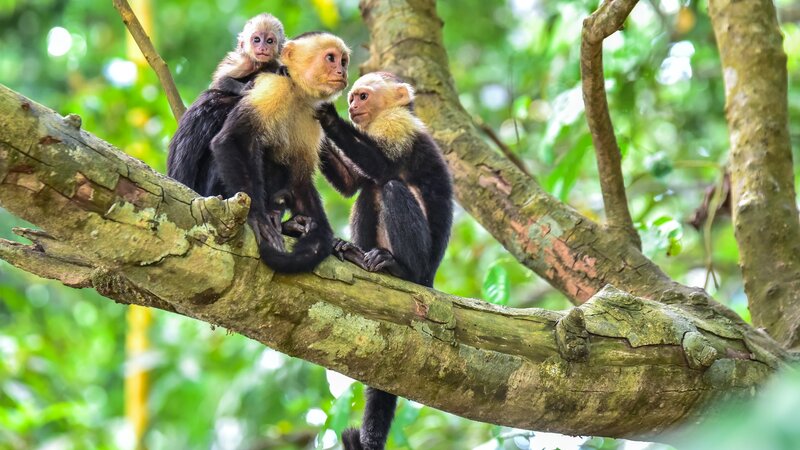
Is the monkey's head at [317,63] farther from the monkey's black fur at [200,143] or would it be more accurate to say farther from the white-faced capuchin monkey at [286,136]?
the monkey's black fur at [200,143]

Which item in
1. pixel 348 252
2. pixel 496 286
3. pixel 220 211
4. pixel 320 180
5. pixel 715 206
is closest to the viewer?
pixel 220 211

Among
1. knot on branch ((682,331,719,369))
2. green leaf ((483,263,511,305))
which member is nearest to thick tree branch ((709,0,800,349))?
knot on branch ((682,331,719,369))

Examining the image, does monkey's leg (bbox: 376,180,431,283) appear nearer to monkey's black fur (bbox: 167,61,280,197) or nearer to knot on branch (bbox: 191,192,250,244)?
monkey's black fur (bbox: 167,61,280,197)

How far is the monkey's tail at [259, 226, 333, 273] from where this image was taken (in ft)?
7.91

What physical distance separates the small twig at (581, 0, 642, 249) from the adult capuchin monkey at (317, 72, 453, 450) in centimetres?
74

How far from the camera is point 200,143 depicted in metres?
3.46

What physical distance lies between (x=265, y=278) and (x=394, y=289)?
47cm

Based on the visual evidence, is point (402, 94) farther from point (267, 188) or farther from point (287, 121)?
point (267, 188)

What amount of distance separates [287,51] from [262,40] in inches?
16.6

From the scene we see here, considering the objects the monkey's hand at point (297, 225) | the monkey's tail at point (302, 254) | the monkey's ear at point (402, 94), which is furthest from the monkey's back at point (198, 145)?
the monkey's ear at point (402, 94)

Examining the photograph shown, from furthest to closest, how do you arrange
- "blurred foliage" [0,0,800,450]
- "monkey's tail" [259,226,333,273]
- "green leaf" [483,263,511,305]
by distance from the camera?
1. "blurred foliage" [0,0,800,450]
2. "green leaf" [483,263,511,305]
3. "monkey's tail" [259,226,333,273]

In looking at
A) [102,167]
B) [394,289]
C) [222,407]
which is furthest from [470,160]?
[222,407]

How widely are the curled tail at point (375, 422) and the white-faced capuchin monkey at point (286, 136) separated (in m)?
0.77

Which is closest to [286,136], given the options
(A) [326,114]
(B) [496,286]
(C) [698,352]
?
(A) [326,114]
